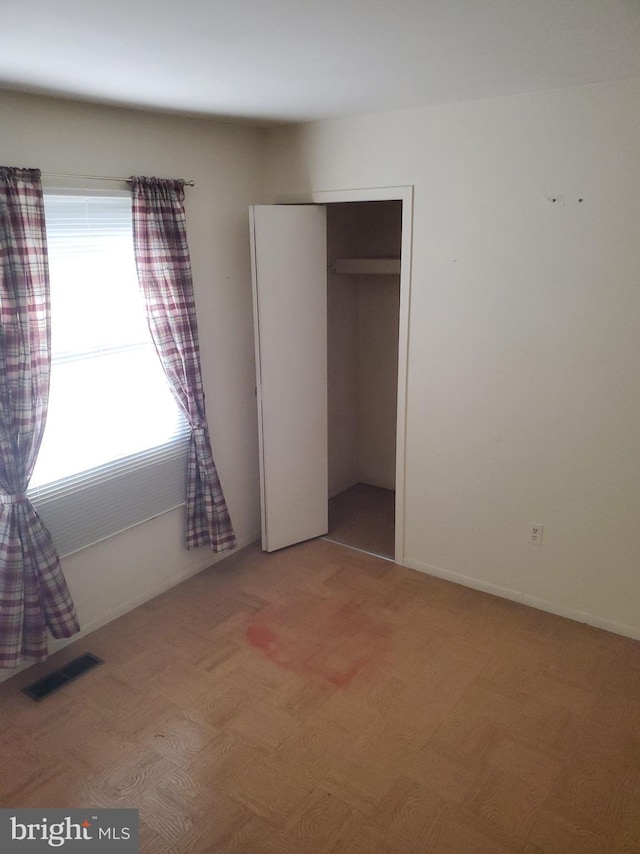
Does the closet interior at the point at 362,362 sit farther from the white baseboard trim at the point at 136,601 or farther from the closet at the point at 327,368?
the white baseboard trim at the point at 136,601

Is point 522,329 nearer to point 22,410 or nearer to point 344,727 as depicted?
point 344,727

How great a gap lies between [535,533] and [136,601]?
7.10 feet

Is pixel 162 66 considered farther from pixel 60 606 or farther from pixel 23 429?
pixel 60 606

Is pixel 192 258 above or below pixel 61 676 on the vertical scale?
above

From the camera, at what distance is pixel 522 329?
10.3 feet

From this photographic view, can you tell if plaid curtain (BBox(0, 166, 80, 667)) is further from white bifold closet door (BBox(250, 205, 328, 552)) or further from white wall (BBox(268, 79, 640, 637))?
white wall (BBox(268, 79, 640, 637))

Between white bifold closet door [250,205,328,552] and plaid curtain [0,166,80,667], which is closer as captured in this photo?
plaid curtain [0,166,80,667]

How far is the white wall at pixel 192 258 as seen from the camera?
9.17 feet

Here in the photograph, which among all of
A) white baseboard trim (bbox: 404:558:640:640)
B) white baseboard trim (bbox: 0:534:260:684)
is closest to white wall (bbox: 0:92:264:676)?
white baseboard trim (bbox: 0:534:260:684)

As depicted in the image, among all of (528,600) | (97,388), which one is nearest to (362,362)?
(528,600)

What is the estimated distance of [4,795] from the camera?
2.27 metres

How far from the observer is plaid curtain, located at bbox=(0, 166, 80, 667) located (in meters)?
2.59

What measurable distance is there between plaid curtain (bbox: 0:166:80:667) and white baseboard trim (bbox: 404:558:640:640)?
80.3 inches

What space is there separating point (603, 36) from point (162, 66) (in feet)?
4.89
